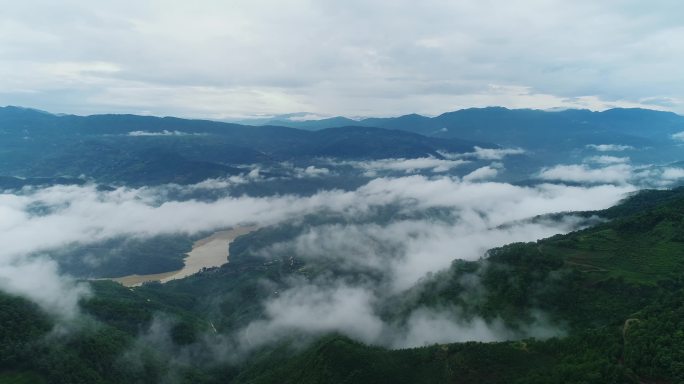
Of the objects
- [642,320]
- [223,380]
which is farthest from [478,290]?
[223,380]

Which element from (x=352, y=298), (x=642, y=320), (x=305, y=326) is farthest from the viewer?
(x=352, y=298)

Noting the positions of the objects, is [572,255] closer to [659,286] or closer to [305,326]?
[659,286]

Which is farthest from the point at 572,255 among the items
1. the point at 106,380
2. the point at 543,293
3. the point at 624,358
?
the point at 106,380

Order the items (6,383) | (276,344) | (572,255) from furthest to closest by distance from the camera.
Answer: (276,344) → (572,255) → (6,383)

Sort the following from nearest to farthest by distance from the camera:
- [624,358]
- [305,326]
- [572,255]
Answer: [624,358]
[572,255]
[305,326]

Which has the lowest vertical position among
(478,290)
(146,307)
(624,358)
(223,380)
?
(223,380)

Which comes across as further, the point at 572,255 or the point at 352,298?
the point at 352,298

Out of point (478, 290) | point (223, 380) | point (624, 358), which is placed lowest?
point (223, 380)

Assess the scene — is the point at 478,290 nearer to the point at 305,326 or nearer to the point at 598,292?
the point at 598,292

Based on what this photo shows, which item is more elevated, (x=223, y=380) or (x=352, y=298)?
(x=352, y=298)
